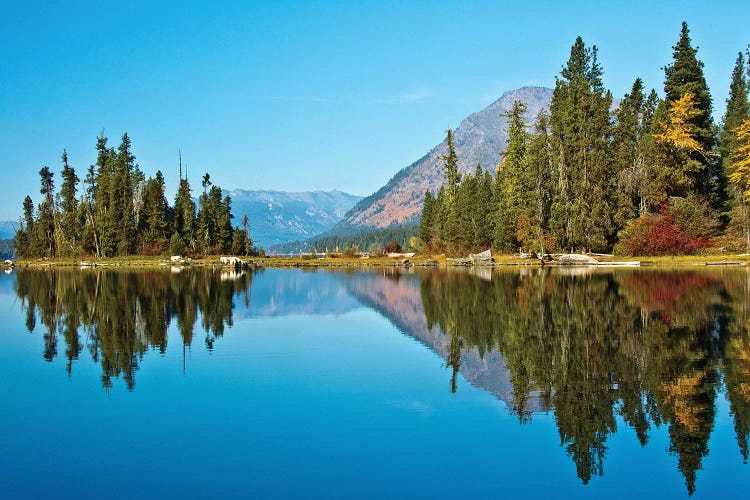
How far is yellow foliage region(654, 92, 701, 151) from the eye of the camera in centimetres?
7590

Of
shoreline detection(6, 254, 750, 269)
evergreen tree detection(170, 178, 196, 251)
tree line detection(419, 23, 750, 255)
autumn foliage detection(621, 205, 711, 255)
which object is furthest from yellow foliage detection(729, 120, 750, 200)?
evergreen tree detection(170, 178, 196, 251)

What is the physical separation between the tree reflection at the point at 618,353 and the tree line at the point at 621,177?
34878 mm

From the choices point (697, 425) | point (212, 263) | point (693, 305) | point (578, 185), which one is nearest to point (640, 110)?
point (578, 185)

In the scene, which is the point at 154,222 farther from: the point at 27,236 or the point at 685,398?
the point at 685,398

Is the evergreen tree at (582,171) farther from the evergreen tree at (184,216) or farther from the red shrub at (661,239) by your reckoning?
the evergreen tree at (184,216)

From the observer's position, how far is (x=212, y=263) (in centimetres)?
9838

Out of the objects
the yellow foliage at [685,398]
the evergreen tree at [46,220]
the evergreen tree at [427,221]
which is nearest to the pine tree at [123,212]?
the evergreen tree at [46,220]

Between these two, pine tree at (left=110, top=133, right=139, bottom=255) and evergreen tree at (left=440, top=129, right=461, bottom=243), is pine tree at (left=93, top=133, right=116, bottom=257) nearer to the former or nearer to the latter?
pine tree at (left=110, top=133, right=139, bottom=255)

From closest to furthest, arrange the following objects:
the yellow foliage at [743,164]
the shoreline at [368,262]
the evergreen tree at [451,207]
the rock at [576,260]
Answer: the shoreline at [368,262], the yellow foliage at [743,164], the rock at [576,260], the evergreen tree at [451,207]

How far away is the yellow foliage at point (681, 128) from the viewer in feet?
249

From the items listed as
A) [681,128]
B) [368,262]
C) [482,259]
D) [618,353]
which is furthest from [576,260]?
[618,353]

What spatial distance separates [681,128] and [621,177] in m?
8.56

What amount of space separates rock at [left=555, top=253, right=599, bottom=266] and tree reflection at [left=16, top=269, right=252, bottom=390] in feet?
130

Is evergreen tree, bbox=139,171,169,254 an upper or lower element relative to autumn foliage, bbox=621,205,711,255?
upper
